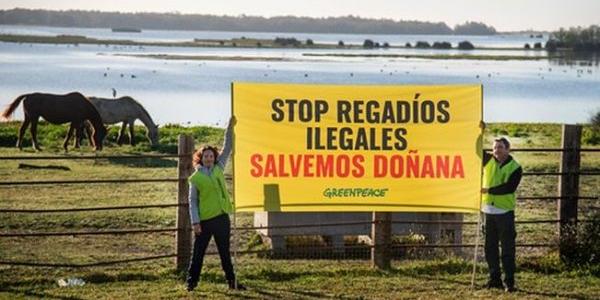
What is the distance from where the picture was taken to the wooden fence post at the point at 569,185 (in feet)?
41.2

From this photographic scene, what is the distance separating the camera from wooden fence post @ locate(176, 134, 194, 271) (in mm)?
11898

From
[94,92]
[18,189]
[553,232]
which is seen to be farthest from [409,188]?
[94,92]

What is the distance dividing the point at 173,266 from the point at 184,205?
1039mm

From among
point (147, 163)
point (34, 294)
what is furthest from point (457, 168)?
point (147, 163)

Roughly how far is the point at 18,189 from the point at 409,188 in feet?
34.6

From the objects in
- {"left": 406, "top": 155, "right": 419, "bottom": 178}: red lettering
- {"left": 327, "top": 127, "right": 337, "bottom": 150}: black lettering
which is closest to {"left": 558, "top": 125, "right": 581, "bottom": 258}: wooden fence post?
{"left": 406, "top": 155, "right": 419, "bottom": 178}: red lettering

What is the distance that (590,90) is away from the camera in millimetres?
82375

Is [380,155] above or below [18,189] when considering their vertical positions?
above

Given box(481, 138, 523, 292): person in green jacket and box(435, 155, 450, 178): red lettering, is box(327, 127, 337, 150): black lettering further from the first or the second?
box(481, 138, 523, 292): person in green jacket

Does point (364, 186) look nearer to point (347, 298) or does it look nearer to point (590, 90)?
point (347, 298)

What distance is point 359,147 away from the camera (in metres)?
11.9

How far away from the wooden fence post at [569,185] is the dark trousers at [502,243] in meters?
1.65

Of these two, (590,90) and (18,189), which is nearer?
(18,189)

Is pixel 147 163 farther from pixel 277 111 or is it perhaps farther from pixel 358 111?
pixel 358 111
